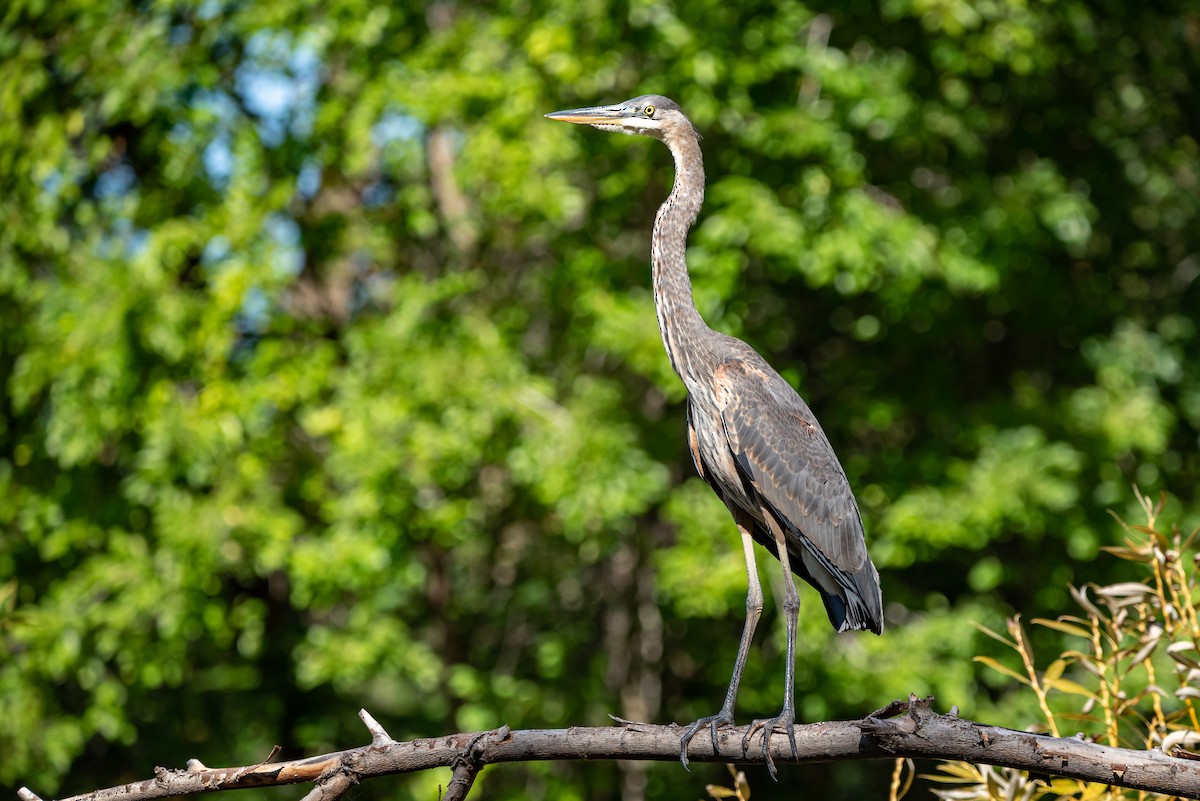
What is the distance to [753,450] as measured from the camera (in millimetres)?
4020

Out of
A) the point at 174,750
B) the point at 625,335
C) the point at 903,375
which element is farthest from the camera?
the point at 174,750

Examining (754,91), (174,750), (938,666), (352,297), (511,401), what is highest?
(754,91)

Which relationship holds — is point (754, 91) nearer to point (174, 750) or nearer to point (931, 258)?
point (931, 258)

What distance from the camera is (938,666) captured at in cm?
686

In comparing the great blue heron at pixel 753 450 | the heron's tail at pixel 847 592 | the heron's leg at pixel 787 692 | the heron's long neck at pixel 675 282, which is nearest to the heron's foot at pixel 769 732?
the heron's leg at pixel 787 692

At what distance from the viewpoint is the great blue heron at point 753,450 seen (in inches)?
159

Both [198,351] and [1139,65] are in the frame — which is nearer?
[198,351]

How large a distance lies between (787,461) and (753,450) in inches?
5.9

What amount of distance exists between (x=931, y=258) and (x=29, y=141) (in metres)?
4.96

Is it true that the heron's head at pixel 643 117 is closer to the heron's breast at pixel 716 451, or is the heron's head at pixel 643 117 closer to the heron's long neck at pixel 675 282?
the heron's long neck at pixel 675 282

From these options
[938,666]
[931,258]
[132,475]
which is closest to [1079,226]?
[931,258]

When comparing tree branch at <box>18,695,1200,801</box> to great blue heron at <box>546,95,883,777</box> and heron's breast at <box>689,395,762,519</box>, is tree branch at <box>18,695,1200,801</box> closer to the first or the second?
great blue heron at <box>546,95,883,777</box>

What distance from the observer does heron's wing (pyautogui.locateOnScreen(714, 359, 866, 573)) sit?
403 centimetres

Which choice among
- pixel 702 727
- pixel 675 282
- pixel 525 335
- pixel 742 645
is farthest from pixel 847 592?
pixel 525 335
